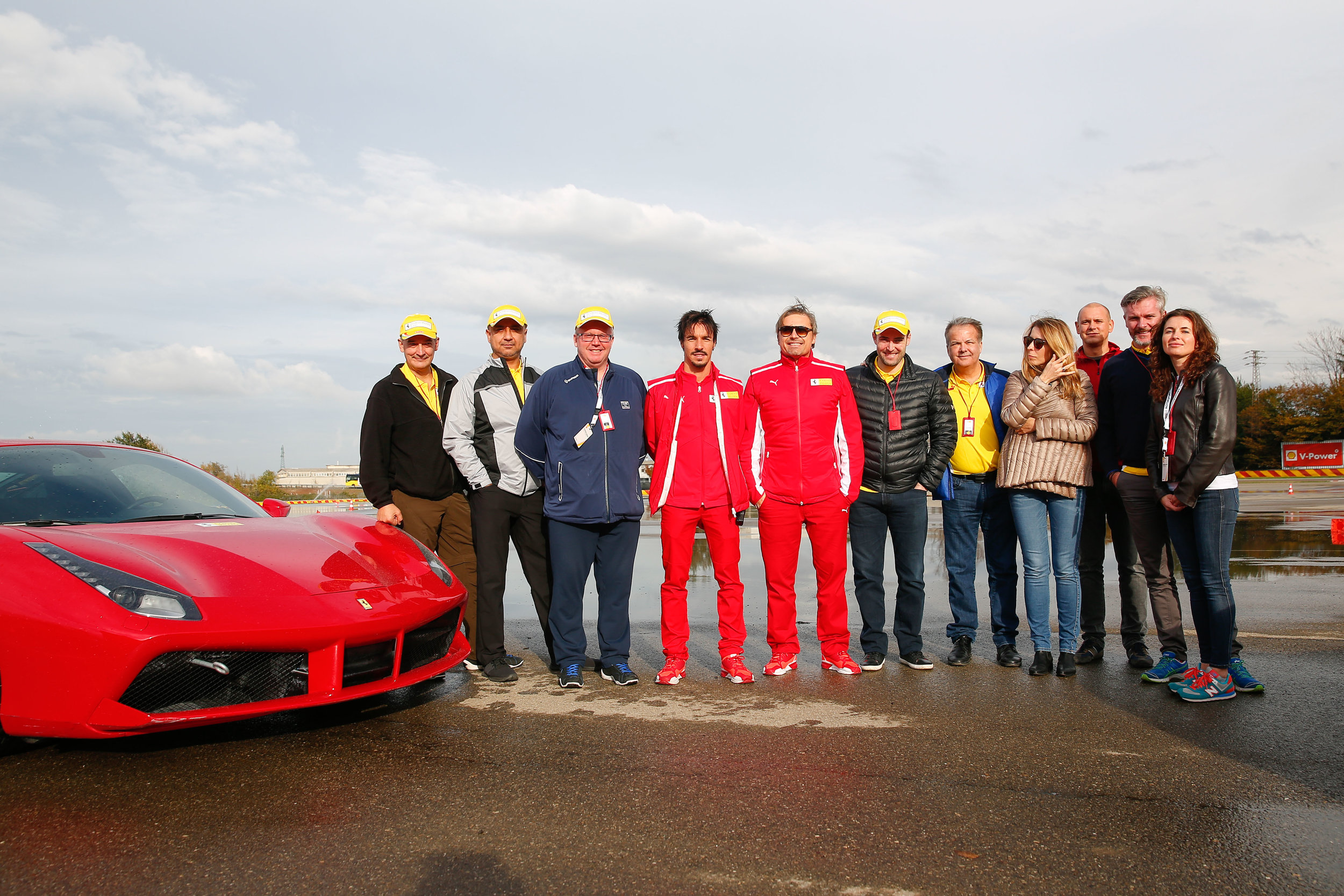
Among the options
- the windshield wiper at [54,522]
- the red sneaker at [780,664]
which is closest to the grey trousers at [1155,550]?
the red sneaker at [780,664]

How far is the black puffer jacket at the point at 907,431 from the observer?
4980 mm

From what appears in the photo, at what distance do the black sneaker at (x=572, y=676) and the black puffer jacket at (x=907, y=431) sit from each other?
1.99m

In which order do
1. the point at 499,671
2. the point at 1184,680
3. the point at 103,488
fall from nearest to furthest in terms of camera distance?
the point at 103,488 → the point at 1184,680 → the point at 499,671

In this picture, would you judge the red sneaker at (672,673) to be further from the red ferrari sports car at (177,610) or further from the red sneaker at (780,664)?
the red ferrari sports car at (177,610)

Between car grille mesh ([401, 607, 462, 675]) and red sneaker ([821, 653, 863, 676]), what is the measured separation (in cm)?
206

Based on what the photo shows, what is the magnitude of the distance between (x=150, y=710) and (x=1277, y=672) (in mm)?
5194

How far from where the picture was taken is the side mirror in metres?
4.61

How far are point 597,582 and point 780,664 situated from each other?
1106mm

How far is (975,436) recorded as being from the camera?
17.0 ft

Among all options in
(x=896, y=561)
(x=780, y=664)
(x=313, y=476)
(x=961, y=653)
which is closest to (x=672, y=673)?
(x=780, y=664)

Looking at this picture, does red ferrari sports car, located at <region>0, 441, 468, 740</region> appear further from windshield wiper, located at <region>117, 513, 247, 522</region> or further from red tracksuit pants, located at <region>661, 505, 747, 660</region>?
red tracksuit pants, located at <region>661, 505, 747, 660</region>

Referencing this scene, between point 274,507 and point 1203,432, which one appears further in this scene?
point 274,507

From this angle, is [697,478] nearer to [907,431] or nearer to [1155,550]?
[907,431]

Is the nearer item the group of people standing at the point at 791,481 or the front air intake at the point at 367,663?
the front air intake at the point at 367,663
